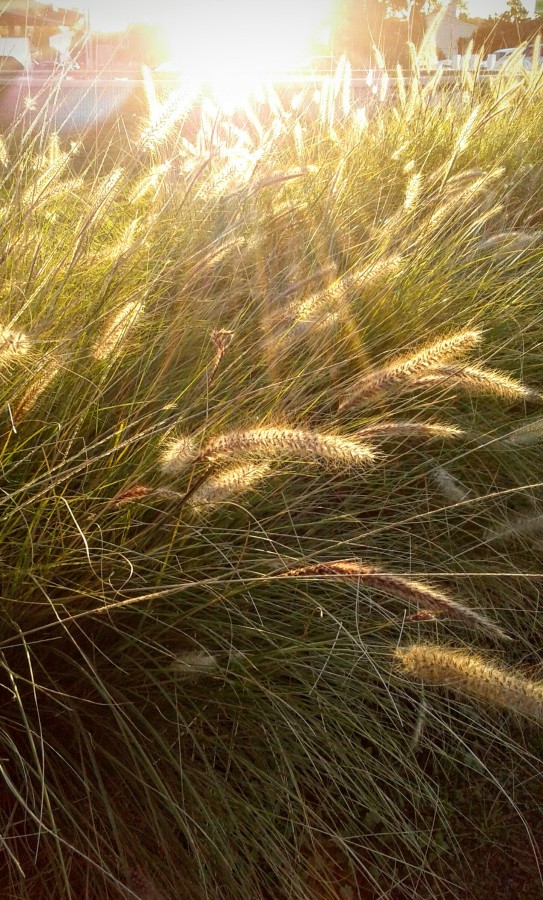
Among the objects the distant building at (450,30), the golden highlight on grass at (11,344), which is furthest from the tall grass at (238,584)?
the distant building at (450,30)

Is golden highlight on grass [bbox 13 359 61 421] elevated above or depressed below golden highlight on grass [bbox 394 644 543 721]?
above

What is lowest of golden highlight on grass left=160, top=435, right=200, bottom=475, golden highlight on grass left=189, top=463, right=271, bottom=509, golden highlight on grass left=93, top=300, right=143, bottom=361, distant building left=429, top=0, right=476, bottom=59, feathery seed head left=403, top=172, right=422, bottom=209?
golden highlight on grass left=189, top=463, right=271, bottom=509

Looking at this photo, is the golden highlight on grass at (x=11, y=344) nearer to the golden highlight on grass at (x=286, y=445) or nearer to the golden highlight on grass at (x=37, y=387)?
the golden highlight on grass at (x=37, y=387)

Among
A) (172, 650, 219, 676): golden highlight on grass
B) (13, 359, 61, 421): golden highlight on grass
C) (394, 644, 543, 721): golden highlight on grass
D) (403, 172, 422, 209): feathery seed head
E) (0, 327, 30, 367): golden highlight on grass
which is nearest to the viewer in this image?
(394, 644, 543, 721): golden highlight on grass

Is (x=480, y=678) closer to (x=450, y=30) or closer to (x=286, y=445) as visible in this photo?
(x=286, y=445)

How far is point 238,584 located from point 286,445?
0.52 meters

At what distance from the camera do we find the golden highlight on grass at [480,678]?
1.31m

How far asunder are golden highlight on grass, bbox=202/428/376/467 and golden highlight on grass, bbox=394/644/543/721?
32 centimetres

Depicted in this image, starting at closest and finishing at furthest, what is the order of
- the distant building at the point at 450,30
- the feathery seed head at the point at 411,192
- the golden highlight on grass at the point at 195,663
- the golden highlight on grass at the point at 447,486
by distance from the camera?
the golden highlight on grass at the point at 195,663
the golden highlight on grass at the point at 447,486
the feathery seed head at the point at 411,192
the distant building at the point at 450,30

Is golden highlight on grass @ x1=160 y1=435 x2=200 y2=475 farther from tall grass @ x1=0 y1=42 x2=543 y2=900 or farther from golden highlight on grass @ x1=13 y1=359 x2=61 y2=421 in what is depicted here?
golden highlight on grass @ x1=13 y1=359 x2=61 y2=421

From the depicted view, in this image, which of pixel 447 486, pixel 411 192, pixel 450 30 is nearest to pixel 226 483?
pixel 447 486

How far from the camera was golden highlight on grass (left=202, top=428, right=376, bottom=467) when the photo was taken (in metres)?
1.41

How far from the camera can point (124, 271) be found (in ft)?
8.18

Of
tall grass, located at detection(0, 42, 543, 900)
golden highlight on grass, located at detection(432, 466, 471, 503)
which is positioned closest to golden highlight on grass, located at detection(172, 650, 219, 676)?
tall grass, located at detection(0, 42, 543, 900)
